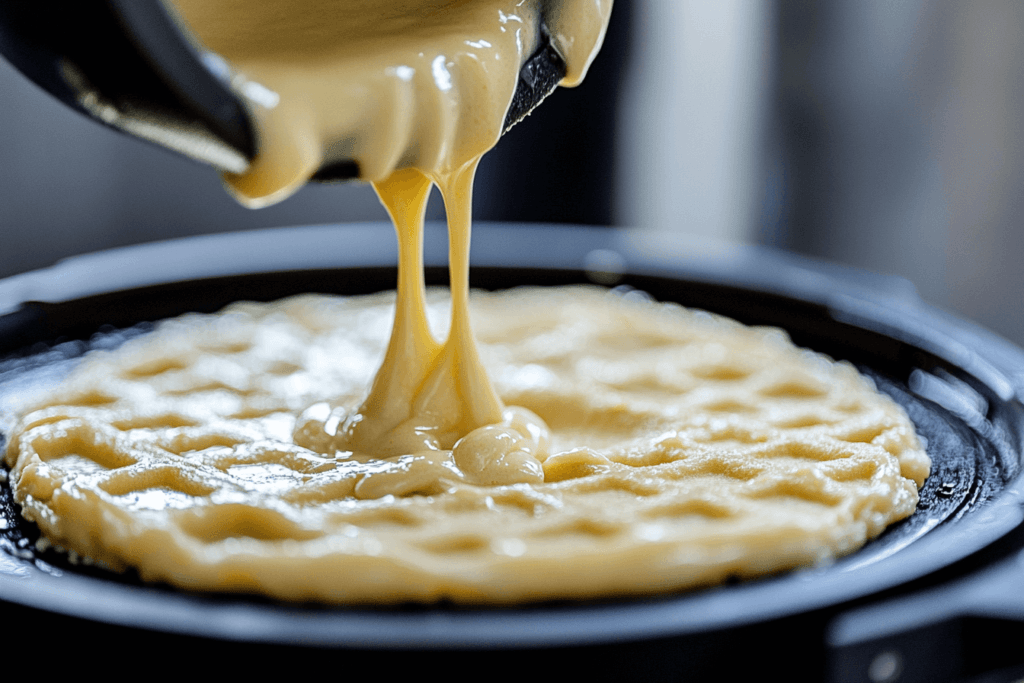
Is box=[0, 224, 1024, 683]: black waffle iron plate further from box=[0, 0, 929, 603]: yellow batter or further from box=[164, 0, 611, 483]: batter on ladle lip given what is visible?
box=[164, 0, 611, 483]: batter on ladle lip

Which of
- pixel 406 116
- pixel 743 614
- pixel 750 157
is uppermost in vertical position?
pixel 406 116

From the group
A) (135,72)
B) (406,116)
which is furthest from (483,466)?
(135,72)

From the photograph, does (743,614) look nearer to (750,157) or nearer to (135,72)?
(135,72)

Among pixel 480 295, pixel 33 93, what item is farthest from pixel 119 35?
pixel 33 93

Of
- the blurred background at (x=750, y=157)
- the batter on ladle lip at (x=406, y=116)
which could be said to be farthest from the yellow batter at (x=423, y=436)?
the blurred background at (x=750, y=157)

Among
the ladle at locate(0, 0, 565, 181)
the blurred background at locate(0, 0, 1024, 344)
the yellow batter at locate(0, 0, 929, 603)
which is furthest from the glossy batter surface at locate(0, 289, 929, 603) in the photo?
the blurred background at locate(0, 0, 1024, 344)

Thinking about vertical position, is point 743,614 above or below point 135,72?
below
